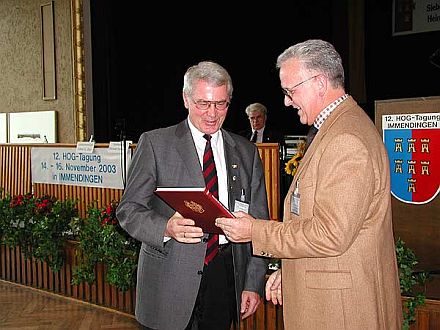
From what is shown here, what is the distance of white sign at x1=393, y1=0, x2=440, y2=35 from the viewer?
30.0 feet

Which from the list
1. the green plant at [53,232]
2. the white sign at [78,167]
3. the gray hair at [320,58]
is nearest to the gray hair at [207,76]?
the gray hair at [320,58]

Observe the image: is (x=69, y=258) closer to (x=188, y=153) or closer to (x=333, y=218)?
(x=188, y=153)

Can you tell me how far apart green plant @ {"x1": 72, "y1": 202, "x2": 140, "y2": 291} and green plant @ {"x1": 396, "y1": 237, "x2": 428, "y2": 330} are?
6.46 feet

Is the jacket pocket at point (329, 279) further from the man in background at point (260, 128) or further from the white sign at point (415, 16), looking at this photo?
the white sign at point (415, 16)

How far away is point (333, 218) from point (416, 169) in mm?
2329

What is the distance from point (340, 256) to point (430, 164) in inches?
86.7

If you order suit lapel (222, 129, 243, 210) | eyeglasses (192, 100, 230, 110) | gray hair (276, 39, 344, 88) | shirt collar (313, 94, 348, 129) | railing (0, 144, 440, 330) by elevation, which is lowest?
railing (0, 144, 440, 330)

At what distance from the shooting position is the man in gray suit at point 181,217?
8.35ft

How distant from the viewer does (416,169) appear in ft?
13.4

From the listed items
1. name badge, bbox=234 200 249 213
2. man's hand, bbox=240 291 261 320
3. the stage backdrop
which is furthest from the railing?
name badge, bbox=234 200 249 213

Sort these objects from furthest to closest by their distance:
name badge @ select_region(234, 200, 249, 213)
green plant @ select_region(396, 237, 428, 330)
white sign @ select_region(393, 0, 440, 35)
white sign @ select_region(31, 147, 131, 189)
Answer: white sign @ select_region(393, 0, 440, 35) → white sign @ select_region(31, 147, 131, 189) → green plant @ select_region(396, 237, 428, 330) → name badge @ select_region(234, 200, 249, 213)

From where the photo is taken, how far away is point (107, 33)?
8742 millimetres

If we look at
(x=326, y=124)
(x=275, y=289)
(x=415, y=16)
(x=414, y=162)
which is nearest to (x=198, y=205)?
(x=275, y=289)

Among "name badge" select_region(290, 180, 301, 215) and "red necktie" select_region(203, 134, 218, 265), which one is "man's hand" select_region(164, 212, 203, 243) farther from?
"name badge" select_region(290, 180, 301, 215)
